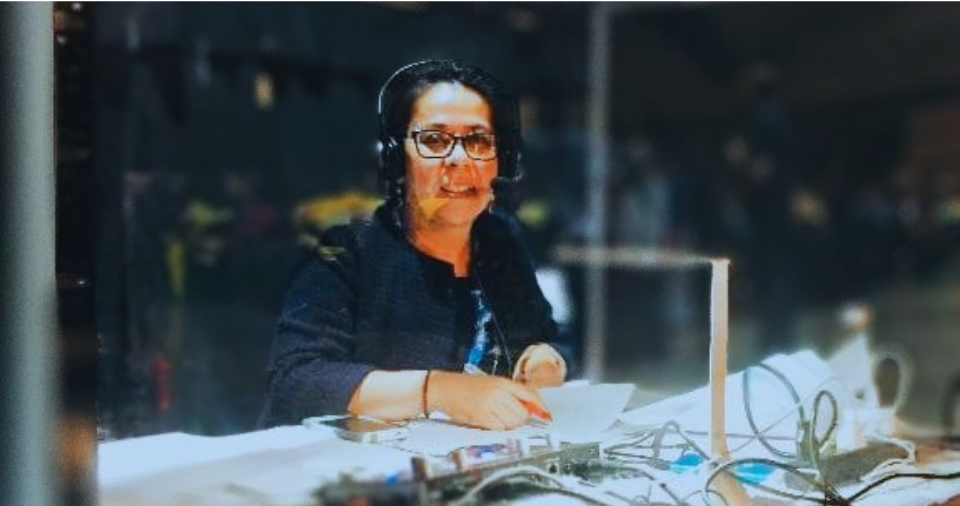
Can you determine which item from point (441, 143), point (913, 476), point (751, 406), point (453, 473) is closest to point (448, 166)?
point (441, 143)

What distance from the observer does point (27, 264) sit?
3.88 ft

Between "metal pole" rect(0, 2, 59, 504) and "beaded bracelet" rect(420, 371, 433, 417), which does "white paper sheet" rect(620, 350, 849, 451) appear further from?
"metal pole" rect(0, 2, 59, 504)

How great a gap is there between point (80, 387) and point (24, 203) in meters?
0.22

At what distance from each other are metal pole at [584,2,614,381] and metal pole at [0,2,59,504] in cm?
281

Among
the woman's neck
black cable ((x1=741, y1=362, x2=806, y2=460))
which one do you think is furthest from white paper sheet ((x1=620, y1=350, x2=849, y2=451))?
the woman's neck

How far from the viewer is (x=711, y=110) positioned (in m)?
6.02

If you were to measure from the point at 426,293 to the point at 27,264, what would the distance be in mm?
574

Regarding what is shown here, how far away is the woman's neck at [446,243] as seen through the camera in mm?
1557

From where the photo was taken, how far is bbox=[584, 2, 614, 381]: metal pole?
12.9 ft

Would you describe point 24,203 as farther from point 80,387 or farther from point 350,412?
point 350,412

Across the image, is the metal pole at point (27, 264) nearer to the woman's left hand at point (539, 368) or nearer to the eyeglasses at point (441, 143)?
the eyeglasses at point (441, 143)

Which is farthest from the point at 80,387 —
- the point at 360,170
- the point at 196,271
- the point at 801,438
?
the point at 360,170

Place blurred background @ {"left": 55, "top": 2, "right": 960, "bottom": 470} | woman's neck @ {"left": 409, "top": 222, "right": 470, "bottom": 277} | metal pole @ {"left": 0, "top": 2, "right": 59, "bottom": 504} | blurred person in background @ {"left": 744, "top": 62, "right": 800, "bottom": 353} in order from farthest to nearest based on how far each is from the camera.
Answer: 1. blurred person in background @ {"left": 744, "top": 62, "right": 800, "bottom": 353}
2. blurred background @ {"left": 55, "top": 2, "right": 960, "bottom": 470}
3. woman's neck @ {"left": 409, "top": 222, "right": 470, "bottom": 277}
4. metal pole @ {"left": 0, "top": 2, "right": 59, "bottom": 504}

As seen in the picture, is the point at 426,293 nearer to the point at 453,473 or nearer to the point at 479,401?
the point at 479,401
